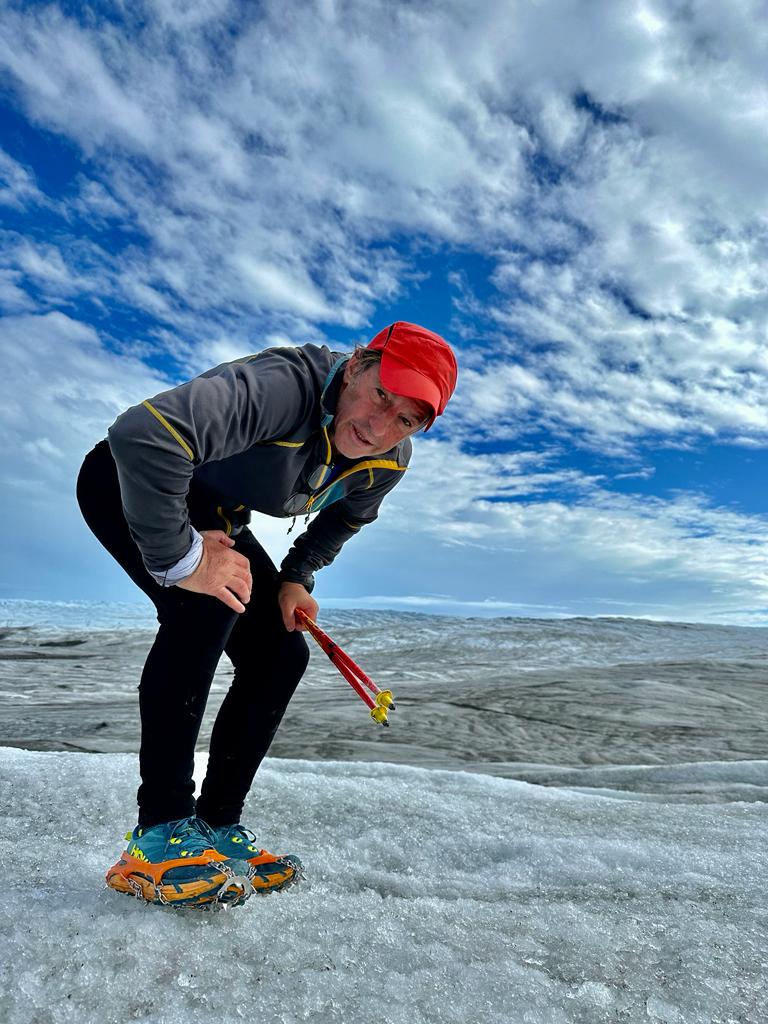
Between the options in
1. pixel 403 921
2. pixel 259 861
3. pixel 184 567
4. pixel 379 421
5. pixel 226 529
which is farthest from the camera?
pixel 226 529

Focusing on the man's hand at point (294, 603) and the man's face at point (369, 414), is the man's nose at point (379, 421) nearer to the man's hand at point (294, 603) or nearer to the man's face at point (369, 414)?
the man's face at point (369, 414)

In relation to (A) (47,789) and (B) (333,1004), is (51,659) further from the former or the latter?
(B) (333,1004)

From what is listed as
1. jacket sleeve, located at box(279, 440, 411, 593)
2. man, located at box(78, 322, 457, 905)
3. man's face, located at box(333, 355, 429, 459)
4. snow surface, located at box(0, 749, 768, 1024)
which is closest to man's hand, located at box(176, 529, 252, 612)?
man, located at box(78, 322, 457, 905)

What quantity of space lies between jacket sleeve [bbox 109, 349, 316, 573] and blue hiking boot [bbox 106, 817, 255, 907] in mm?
625

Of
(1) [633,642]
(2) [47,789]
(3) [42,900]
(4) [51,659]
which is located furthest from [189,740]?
(1) [633,642]

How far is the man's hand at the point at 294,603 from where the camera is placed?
6.94 ft

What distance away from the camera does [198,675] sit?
172 centimetres

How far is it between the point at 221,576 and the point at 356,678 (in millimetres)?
518

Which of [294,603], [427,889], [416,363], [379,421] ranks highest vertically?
[416,363]

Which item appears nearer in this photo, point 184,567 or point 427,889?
point 184,567

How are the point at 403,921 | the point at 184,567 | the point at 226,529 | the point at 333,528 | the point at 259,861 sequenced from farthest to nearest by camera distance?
the point at 333,528 → the point at 226,529 → the point at 259,861 → the point at 184,567 → the point at 403,921

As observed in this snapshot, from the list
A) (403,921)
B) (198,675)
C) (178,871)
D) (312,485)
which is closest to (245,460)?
(312,485)

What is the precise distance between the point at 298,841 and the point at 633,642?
12775mm

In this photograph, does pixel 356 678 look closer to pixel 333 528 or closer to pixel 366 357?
pixel 333 528
